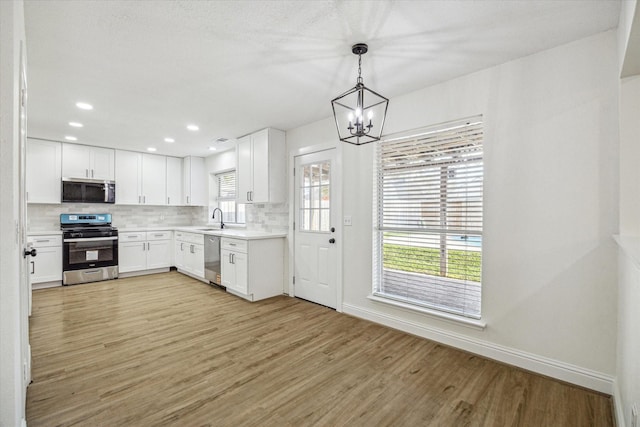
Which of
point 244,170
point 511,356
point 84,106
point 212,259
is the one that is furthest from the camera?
Answer: point 212,259

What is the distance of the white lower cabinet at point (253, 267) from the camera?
4.10 metres

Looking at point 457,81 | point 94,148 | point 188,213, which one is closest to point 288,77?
point 457,81

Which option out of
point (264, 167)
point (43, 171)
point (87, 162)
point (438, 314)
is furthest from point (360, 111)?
point (43, 171)

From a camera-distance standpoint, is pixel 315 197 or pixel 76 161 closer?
pixel 315 197

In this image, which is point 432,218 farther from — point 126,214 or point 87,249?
point 126,214

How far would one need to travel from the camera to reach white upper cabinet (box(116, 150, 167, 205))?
18.8 ft

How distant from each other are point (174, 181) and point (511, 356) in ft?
21.2

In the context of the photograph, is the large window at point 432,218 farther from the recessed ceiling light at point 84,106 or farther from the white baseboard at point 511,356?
the recessed ceiling light at point 84,106

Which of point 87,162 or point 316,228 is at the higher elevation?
point 87,162

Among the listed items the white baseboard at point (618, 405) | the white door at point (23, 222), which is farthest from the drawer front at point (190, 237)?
the white baseboard at point (618, 405)

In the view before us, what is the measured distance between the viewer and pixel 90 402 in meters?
1.96

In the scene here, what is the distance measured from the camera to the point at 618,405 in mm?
1809

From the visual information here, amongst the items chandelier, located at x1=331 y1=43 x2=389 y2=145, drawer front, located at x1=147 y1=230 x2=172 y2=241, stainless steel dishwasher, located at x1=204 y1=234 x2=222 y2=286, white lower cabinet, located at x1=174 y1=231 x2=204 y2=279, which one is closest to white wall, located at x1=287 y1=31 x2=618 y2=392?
chandelier, located at x1=331 y1=43 x2=389 y2=145

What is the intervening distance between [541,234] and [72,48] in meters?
3.85
